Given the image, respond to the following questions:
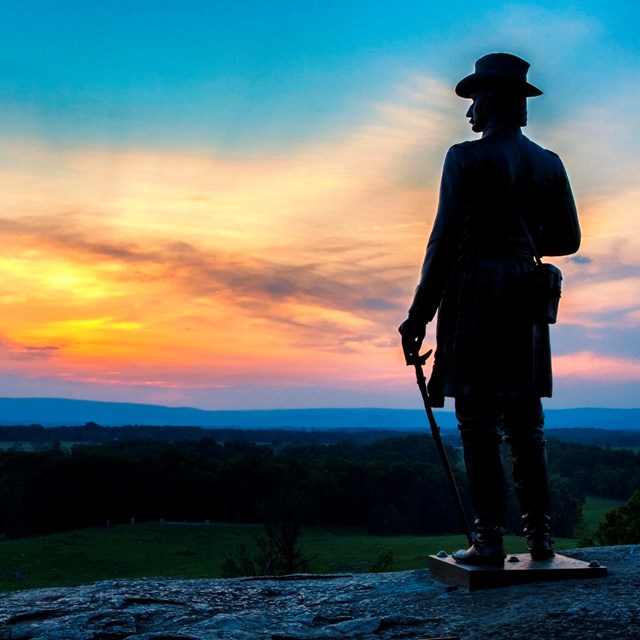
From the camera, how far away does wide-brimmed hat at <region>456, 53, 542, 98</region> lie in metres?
7.23

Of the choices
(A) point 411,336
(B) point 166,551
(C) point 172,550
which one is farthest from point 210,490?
(A) point 411,336

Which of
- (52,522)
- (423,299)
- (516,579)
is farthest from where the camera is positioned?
(52,522)

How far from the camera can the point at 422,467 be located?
3686 inches

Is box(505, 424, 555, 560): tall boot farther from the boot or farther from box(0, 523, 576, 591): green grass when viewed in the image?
box(0, 523, 576, 591): green grass

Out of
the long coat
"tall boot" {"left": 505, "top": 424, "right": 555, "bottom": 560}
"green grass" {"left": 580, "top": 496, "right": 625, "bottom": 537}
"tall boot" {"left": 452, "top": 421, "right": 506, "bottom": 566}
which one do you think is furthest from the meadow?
the long coat

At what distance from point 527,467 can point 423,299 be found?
1684 millimetres

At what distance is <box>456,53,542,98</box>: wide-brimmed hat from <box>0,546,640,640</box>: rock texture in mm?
→ 4162

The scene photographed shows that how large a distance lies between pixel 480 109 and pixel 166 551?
77.2 metres

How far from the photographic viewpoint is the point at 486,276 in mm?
7102

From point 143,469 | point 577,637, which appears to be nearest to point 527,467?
point 577,637

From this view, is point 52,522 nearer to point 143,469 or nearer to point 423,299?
point 143,469

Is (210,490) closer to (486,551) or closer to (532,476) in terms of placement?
(532,476)

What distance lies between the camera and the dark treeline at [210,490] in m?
86.4

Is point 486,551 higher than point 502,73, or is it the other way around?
point 502,73
